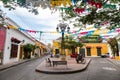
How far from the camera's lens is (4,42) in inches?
706

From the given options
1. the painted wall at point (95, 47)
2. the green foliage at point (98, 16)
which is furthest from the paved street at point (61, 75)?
the painted wall at point (95, 47)

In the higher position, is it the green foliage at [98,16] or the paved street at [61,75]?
the green foliage at [98,16]

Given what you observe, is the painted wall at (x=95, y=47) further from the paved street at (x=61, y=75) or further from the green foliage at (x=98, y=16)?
the green foliage at (x=98, y=16)

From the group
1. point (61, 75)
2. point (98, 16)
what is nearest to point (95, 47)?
point (61, 75)

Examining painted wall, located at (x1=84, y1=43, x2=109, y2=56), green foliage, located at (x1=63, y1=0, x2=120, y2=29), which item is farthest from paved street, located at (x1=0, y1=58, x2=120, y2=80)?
painted wall, located at (x1=84, y1=43, x2=109, y2=56)

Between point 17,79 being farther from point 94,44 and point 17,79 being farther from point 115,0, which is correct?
point 94,44

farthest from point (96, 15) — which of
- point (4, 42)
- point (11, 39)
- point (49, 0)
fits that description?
point (11, 39)

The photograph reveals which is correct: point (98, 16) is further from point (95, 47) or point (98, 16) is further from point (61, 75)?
point (95, 47)

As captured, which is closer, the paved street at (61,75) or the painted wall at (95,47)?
the paved street at (61,75)

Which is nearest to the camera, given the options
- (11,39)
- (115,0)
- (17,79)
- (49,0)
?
(49,0)

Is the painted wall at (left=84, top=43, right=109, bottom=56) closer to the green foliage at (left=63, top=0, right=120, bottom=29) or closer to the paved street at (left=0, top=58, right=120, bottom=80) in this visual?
the paved street at (left=0, top=58, right=120, bottom=80)

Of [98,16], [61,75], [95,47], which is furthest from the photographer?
[95,47]

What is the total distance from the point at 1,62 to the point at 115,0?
46.6 feet

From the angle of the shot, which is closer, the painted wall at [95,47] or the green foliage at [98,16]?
the green foliage at [98,16]
